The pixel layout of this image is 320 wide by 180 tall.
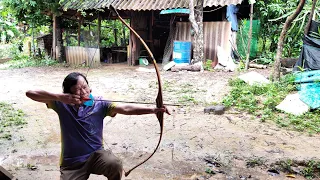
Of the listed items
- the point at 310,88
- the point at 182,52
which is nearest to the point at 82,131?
the point at 310,88

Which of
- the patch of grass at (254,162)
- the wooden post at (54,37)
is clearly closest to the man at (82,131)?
the patch of grass at (254,162)

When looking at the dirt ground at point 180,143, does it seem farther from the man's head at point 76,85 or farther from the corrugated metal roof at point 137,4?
the corrugated metal roof at point 137,4

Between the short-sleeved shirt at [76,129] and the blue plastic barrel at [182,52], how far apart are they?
9.65m

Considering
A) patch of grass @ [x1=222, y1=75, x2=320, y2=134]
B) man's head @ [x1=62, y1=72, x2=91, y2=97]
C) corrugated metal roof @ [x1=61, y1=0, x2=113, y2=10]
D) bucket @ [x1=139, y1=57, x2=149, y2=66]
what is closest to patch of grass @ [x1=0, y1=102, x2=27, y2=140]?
man's head @ [x1=62, y1=72, x2=91, y2=97]

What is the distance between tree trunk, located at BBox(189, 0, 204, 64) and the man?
29.8ft

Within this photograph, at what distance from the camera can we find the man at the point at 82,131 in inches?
90.4

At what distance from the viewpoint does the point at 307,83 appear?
6.87 meters

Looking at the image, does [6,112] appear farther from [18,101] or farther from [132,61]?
[132,61]

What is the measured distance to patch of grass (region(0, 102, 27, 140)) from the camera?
491 centimetres

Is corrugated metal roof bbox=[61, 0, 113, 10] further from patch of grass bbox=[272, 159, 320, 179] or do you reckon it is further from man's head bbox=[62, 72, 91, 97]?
man's head bbox=[62, 72, 91, 97]

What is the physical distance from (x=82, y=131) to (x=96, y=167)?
0.32m

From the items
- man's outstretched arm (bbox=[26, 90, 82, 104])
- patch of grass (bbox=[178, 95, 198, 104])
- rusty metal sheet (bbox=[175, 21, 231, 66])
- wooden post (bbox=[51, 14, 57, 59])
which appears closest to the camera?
man's outstretched arm (bbox=[26, 90, 82, 104])

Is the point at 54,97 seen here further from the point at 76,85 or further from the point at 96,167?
the point at 96,167

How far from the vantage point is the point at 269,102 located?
615cm
